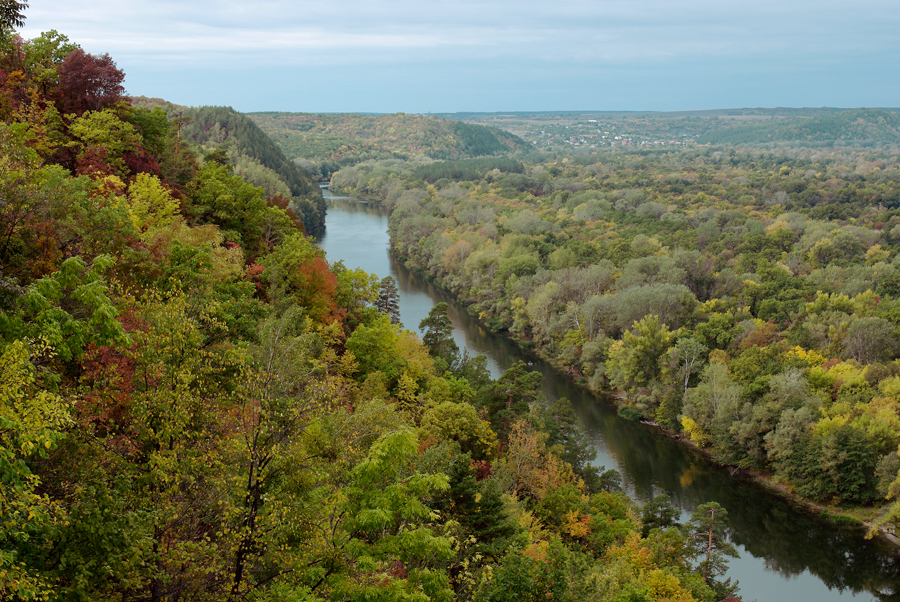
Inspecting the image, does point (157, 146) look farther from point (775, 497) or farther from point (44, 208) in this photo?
point (775, 497)

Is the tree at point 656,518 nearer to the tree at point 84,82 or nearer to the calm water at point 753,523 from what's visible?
the calm water at point 753,523

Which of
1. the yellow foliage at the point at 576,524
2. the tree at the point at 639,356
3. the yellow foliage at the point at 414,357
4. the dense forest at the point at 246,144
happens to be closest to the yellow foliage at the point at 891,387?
the tree at the point at 639,356

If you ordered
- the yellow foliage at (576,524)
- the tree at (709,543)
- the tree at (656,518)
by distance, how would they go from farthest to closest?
the tree at (656,518) < the tree at (709,543) < the yellow foliage at (576,524)

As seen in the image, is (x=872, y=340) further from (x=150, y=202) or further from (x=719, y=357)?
(x=150, y=202)

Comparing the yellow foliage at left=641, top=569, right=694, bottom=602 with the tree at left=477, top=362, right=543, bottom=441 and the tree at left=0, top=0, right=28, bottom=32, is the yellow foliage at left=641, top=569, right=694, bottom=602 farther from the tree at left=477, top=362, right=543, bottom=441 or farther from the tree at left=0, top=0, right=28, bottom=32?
the tree at left=0, top=0, right=28, bottom=32

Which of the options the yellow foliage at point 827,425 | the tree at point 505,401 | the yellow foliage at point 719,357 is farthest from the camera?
the yellow foliage at point 719,357

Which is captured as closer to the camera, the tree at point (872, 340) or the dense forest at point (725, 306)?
the dense forest at point (725, 306)

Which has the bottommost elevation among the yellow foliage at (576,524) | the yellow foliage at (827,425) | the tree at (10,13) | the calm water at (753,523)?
the calm water at (753,523)

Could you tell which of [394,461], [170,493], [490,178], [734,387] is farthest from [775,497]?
[490,178]
